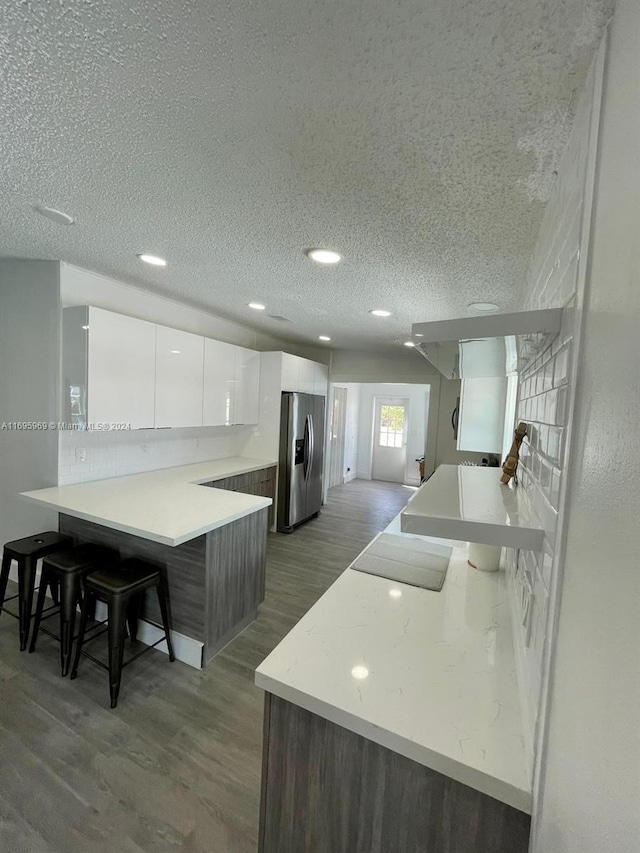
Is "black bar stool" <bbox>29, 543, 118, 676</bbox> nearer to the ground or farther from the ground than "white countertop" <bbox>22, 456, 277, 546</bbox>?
nearer to the ground

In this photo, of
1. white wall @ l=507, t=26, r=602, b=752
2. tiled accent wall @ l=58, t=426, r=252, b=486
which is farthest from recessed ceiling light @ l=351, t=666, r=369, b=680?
tiled accent wall @ l=58, t=426, r=252, b=486

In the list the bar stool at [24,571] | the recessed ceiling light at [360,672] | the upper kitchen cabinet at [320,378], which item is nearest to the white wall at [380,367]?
the upper kitchen cabinet at [320,378]

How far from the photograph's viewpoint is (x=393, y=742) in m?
0.79

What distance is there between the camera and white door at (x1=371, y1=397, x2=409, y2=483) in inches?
320

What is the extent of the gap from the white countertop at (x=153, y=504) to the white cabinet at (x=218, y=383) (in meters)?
0.75

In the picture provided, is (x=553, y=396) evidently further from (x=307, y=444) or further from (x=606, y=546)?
(x=307, y=444)

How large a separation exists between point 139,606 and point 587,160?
2.78 meters

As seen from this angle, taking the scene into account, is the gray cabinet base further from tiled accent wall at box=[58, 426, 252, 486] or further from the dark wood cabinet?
the dark wood cabinet

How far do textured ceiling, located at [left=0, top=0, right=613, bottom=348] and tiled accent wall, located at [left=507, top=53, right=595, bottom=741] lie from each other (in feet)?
0.56

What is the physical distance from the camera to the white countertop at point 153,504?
1842mm

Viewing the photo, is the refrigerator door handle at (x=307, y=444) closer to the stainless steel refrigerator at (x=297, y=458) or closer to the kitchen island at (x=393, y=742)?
the stainless steel refrigerator at (x=297, y=458)

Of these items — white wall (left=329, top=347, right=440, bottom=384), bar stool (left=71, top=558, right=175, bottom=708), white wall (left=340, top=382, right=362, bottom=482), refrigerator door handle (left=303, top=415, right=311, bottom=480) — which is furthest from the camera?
white wall (left=340, top=382, right=362, bottom=482)

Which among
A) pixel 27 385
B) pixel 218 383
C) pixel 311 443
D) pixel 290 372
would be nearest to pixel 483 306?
pixel 290 372

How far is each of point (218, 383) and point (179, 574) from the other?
202 cm
